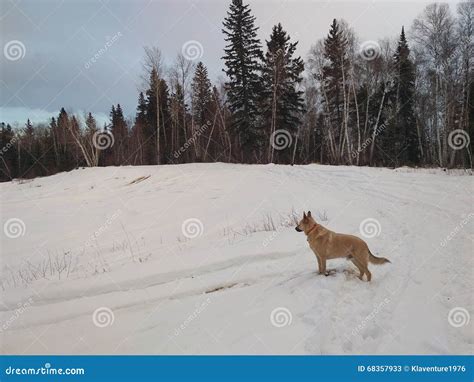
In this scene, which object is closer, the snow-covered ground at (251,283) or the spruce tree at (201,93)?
the snow-covered ground at (251,283)

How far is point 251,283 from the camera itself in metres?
5.27

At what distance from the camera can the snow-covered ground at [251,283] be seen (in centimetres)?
387

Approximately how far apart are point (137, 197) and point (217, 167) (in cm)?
655

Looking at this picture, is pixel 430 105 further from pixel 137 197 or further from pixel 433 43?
pixel 137 197

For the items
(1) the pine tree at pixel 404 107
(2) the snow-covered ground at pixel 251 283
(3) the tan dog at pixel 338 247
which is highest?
(1) the pine tree at pixel 404 107

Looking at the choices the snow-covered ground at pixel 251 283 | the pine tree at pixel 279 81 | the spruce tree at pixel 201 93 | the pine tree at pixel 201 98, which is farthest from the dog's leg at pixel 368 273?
Result: the spruce tree at pixel 201 93

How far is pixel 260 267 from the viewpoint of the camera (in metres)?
5.74

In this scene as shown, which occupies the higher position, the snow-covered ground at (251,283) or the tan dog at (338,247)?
the tan dog at (338,247)

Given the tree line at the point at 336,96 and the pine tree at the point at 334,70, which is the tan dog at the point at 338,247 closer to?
the tree line at the point at 336,96

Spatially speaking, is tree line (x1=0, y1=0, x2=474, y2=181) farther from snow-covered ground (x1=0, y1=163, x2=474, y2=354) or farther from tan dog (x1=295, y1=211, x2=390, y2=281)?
tan dog (x1=295, y1=211, x2=390, y2=281)

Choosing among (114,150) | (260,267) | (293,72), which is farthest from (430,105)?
(114,150)

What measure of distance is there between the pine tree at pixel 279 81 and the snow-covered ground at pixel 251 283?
640 inches

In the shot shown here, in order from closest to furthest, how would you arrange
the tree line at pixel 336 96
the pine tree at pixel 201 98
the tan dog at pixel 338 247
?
the tan dog at pixel 338 247 < the tree line at pixel 336 96 < the pine tree at pixel 201 98

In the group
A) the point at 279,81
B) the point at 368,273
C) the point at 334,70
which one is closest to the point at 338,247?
the point at 368,273
